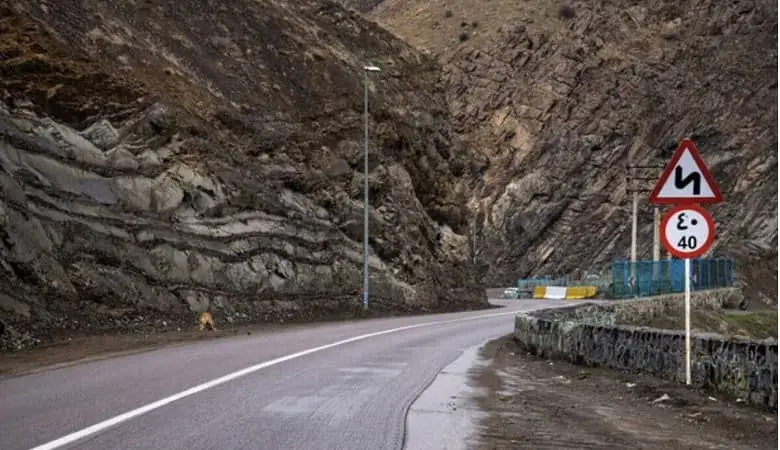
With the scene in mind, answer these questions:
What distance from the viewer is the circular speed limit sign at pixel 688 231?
9961 mm

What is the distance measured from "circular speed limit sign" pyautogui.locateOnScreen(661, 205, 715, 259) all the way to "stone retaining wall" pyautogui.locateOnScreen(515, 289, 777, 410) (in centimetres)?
113

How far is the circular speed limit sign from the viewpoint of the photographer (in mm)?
9961

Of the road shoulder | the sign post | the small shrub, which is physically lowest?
the road shoulder

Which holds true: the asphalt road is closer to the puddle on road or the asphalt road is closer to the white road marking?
the white road marking

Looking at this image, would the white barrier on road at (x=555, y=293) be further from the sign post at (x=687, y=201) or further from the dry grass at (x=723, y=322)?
the sign post at (x=687, y=201)

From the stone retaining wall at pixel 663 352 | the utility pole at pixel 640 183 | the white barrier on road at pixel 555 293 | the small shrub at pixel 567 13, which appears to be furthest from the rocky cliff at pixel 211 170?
the small shrub at pixel 567 13

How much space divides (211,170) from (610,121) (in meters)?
47.7

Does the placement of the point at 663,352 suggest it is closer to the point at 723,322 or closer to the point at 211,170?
the point at 211,170

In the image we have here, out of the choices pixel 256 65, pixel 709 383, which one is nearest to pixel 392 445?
pixel 709 383

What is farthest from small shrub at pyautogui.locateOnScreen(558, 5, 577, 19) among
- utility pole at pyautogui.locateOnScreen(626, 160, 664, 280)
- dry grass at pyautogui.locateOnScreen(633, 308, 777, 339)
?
dry grass at pyautogui.locateOnScreen(633, 308, 777, 339)

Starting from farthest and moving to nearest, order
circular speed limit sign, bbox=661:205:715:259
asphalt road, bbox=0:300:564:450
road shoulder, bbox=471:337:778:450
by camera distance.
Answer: circular speed limit sign, bbox=661:205:715:259 < road shoulder, bbox=471:337:778:450 < asphalt road, bbox=0:300:564:450

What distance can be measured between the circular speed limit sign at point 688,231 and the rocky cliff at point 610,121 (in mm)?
53178

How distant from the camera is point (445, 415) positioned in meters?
8.81

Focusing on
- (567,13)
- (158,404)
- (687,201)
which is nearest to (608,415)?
(687,201)
